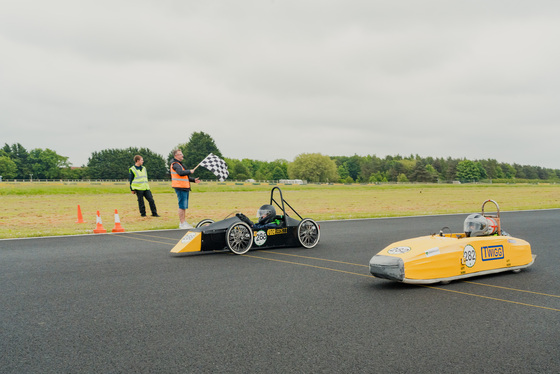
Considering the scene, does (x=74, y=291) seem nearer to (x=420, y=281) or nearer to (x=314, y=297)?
(x=314, y=297)

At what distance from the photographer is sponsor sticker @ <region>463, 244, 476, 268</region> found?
661cm

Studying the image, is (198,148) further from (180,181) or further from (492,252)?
(492,252)

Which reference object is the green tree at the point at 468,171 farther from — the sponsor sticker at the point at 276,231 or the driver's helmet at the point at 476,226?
the driver's helmet at the point at 476,226

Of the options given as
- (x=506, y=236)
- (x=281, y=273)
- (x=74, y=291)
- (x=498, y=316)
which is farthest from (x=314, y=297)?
(x=506, y=236)

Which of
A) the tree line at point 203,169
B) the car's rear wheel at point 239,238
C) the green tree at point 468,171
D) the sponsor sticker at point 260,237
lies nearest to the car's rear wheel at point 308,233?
the sponsor sticker at point 260,237

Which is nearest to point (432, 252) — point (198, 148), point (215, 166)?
point (215, 166)

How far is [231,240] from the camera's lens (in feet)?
29.5

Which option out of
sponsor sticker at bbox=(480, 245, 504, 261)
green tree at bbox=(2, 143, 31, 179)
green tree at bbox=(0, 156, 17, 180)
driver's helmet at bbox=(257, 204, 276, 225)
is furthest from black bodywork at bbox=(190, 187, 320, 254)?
green tree at bbox=(2, 143, 31, 179)

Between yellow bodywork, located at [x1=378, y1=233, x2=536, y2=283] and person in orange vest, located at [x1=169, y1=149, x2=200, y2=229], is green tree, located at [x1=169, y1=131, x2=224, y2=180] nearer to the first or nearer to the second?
person in orange vest, located at [x1=169, y1=149, x2=200, y2=229]

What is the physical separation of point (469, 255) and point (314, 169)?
437ft

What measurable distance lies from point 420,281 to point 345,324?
6.57 ft

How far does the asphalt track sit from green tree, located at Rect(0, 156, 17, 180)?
446ft

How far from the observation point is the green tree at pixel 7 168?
123062 mm

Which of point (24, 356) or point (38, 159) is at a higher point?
point (38, 159)
